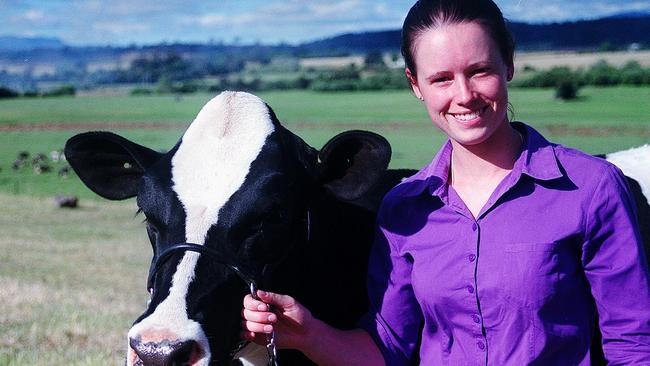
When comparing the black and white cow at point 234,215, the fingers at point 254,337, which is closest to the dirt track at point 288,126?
the black and white cow at point 234,215

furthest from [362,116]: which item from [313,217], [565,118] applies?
[313,217]

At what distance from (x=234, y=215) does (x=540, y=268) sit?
1260 mm

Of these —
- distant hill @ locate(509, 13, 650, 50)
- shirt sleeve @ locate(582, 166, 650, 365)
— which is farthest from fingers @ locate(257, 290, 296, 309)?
distant hill @ locate(509, 13, 650, 50)

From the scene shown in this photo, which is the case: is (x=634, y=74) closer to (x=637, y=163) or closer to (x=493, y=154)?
(x=637, y=163)

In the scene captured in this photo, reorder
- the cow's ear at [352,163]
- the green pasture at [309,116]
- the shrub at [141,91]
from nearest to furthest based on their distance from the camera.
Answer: the cow's ear at [352,163] → the green pasture at [309,116] → the shrub at [141,91]

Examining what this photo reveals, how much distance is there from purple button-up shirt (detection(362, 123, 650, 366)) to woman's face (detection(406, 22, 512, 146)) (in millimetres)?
234

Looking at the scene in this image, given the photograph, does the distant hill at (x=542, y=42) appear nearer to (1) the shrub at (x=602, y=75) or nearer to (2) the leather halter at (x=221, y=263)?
(1) the shrub at (x=602, y=75)

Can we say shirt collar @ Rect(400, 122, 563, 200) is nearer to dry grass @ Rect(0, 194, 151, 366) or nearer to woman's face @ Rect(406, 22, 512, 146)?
woman's face @ Rect(406, 22, 512, 146)

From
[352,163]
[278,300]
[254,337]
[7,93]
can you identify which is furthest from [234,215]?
[7,93]

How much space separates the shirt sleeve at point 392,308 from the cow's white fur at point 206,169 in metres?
0.76

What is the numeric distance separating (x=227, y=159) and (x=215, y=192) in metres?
0.22

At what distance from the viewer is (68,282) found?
11.7 m

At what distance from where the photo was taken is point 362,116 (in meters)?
49.6

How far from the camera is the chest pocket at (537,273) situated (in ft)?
9.87
